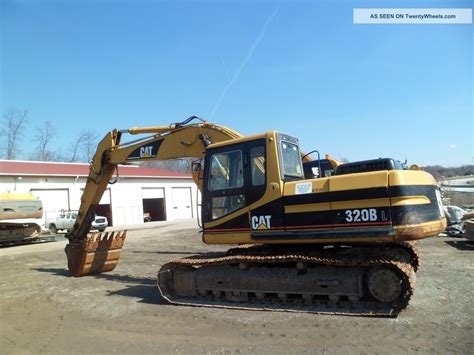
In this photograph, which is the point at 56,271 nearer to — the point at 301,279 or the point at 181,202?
the point at 301,279

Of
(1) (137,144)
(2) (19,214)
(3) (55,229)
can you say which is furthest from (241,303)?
(3) (55,229)

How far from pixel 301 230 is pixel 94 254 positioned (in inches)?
255

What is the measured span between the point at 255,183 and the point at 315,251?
1.53 meters

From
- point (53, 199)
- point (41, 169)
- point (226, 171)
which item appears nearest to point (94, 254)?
point (226, 171)

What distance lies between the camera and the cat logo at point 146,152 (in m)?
10.2

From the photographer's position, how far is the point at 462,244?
1398 centimetres

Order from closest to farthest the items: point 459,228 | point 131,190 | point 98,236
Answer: point 98,236, point 459,228, point 131,190

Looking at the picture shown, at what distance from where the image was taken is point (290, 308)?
694 cm

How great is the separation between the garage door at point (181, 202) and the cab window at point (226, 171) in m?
39.2

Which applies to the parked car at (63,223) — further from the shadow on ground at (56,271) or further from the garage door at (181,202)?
the garage door at (181,202)

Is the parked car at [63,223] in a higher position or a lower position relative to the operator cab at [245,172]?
lower

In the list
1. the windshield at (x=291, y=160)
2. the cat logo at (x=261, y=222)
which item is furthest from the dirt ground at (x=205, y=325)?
the windshield at (x=291, y=160)

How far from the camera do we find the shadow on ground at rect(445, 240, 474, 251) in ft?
43.2

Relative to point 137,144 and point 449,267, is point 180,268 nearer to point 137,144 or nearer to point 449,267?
point 137,144
